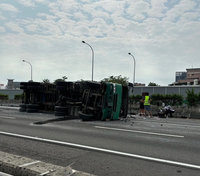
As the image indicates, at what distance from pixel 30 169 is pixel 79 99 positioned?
34.7ft

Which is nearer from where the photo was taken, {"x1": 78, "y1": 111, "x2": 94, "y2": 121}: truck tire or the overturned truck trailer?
{"x1": 78, "y1": 111, "x2": 94, "y2": 121}: truck tire

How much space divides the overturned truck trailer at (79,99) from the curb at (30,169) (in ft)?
25.9

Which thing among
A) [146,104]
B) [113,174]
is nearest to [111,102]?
[146,104]

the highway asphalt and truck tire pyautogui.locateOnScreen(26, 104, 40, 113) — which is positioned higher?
truck tire pyautogui.locateOnScreen(26, 104, 40, 113)

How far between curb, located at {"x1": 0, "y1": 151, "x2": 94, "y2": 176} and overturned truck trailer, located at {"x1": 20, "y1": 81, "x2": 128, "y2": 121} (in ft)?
25.9

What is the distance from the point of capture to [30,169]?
377 cm

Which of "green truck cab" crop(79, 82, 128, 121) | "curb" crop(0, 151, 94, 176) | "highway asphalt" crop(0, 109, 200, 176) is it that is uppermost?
"green truck cab" crop(79, 82, 128, 121)

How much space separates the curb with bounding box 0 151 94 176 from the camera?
145 inches

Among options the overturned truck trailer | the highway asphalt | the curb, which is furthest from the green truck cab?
the curb

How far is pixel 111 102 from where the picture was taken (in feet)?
40.7

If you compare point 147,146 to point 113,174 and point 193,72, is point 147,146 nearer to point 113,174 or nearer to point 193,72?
point 113,174

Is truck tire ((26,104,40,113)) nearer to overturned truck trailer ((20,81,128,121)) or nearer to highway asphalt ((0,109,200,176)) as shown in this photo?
overturned truck trailer ((20,81,128,121))

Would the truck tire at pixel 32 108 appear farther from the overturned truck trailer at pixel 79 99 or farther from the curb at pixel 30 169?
the curb at pixel 30 169

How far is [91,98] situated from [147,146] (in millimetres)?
6802
